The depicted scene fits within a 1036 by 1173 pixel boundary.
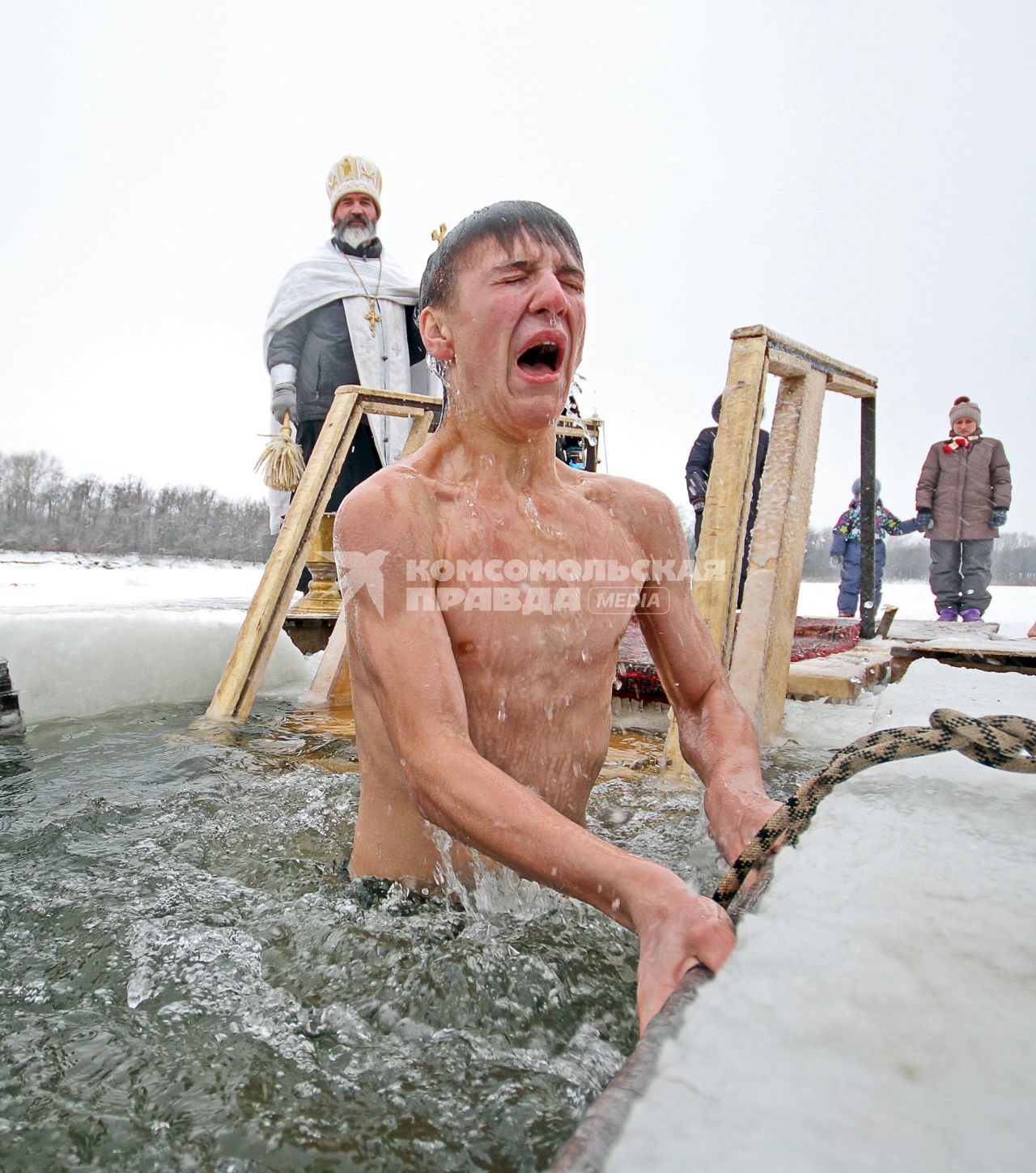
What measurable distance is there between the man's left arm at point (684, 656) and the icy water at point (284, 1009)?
30 cm

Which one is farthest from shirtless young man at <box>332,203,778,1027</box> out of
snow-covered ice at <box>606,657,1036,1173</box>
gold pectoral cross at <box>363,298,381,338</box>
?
→ gold pectoral cross at <box>363,298,381,338</box>

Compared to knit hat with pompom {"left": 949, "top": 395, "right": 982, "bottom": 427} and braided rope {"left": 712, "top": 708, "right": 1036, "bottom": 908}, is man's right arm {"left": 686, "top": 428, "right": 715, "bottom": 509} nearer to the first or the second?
knit hat with pompom {"left": 949, "top": 395, "right": 982, "bottom": 427}

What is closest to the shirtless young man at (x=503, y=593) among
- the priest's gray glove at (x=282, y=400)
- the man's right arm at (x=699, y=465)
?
the priest's gray glove at (x=282, y=400)

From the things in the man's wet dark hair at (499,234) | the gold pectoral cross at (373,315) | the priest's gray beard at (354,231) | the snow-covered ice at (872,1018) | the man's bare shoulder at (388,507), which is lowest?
the snow-covered ice at (872,1018)

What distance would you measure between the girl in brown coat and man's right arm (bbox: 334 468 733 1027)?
6.76 m

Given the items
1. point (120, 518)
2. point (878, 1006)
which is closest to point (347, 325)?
Result: point (878, 1006)

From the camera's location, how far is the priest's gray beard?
6.30 meters

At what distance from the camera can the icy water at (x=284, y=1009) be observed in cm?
101

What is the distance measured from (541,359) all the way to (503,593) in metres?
0.48

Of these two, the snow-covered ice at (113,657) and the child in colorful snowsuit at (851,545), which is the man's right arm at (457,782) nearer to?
the snow-covered ice at (113,657)

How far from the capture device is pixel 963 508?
700 cm

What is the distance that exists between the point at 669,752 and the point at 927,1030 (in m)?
2.31

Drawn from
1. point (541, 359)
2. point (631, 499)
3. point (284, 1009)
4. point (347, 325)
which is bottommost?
point (284, 1009)

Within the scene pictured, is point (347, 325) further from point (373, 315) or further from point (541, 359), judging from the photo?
point (541, 359)
